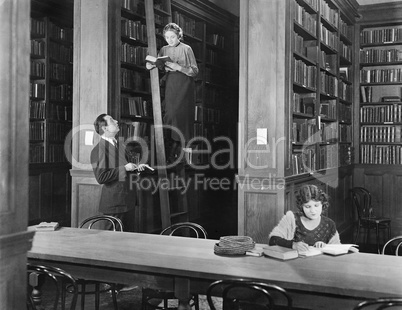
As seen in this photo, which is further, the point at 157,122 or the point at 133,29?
the point at 133,29

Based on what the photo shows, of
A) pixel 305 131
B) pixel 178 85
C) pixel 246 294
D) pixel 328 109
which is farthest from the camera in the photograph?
pixel 328 109

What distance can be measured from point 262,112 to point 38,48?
3457 mm

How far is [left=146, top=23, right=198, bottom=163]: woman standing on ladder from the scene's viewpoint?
5.23 m

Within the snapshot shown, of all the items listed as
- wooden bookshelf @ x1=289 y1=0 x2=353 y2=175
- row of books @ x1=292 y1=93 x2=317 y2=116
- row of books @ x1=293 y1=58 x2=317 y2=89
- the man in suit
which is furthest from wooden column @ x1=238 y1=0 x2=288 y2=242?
row of books @ x1=292 y1=93 x2=317 y2=116

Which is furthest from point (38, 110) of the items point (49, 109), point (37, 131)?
point (37, 131)

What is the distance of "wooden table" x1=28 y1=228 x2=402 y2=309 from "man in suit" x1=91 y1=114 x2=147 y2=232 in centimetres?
116

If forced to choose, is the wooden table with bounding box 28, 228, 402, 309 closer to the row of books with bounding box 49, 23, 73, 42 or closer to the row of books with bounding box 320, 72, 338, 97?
the row of books with bounding box 320, 72, 338, 97

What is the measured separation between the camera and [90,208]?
5.26 meters

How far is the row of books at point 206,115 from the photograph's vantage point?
7164 mm

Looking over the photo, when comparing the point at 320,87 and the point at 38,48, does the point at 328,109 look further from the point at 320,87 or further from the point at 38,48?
the point at 38,48

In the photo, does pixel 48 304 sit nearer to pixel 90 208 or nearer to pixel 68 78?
pixel 90 208

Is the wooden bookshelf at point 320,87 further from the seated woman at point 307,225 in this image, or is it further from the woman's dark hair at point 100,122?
the woman's dark hair at point 100,122

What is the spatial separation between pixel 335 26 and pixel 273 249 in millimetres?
4614

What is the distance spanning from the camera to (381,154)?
7578 mm
